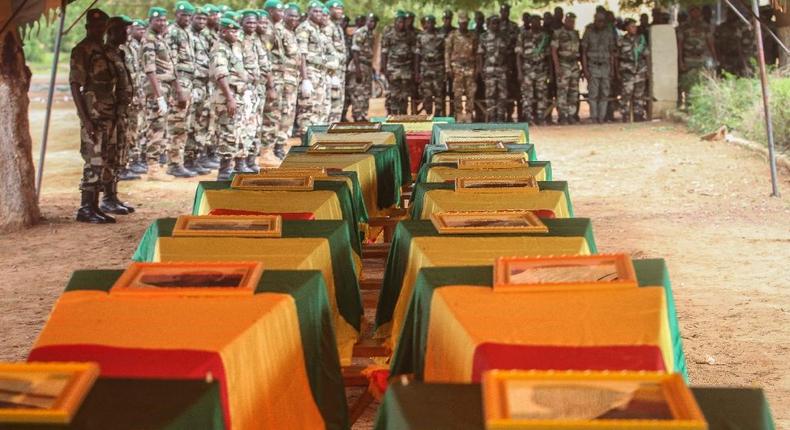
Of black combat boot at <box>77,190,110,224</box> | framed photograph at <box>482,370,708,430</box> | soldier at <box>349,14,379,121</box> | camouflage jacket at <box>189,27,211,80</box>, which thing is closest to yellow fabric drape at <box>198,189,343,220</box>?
framed photograph at <box>482,370,708,430</box>

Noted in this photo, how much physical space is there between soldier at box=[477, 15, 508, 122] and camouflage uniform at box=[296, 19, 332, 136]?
3800 millimetres

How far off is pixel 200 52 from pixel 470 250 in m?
9.84

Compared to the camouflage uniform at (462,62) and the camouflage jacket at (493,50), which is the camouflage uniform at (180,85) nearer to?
the camouflage uniform at (462,62)

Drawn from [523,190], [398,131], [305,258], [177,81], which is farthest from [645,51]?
[305,258]

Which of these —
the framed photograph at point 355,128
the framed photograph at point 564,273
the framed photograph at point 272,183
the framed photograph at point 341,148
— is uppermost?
the framed photograph at point 564,273

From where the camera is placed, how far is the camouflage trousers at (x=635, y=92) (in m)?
19.4

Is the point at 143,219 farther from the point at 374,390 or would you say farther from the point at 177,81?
the point at 374,390

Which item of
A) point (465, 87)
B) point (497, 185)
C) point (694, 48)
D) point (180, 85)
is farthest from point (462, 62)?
A: point (497, 185)

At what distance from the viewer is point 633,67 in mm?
19172

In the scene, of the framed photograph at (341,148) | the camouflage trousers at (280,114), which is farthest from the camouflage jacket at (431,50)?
the framed photograph at (341,148)

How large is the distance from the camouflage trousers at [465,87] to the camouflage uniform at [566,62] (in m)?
1.47

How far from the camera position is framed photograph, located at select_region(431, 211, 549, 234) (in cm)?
422

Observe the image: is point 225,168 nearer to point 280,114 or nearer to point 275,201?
point 280,114

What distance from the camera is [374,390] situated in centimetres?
395
